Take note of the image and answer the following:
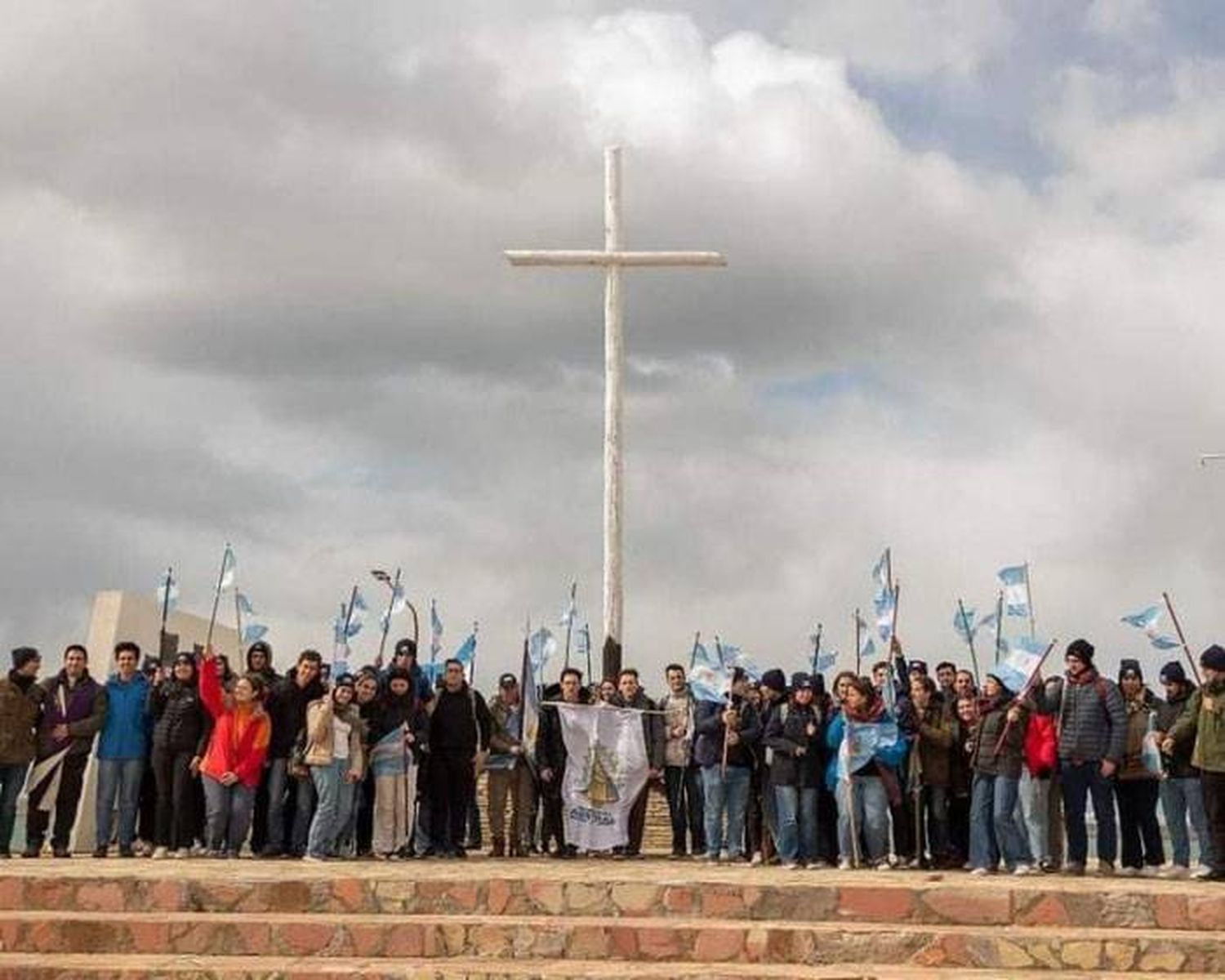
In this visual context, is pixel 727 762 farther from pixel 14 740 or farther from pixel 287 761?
pixel 14 740

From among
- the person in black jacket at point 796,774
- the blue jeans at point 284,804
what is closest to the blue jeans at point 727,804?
the person in black jacket at point 796,774

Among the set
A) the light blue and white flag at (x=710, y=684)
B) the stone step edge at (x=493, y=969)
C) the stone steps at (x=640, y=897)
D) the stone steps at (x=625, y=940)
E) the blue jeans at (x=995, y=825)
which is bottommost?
the stone step edge at (x=493, y=969)

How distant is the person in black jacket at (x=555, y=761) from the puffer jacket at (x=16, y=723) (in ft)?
13.9

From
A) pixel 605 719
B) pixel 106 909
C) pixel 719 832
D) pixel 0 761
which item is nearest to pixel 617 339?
pixel 605 719

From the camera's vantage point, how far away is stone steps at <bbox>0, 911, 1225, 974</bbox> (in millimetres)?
9008

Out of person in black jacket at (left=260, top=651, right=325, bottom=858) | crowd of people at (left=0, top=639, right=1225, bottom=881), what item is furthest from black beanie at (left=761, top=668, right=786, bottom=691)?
person in black jacket at (left=260, top=651, right=325, bottom=858)

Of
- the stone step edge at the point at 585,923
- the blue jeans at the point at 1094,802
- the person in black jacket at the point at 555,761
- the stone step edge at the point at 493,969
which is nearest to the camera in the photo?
the stone step edge at the point at 493,969

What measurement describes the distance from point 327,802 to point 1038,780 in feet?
18.1

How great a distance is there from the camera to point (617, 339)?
661 inches

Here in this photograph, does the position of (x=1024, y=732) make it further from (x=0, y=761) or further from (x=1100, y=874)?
(x=0, y=761)

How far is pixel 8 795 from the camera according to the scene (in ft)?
40.5

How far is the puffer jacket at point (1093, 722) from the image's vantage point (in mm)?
11453

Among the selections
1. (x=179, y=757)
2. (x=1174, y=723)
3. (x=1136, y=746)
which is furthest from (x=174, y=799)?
(x=1174, y=723)

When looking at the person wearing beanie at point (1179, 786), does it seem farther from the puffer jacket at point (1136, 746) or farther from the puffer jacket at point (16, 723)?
the puffer jacket at point (16, 723)
